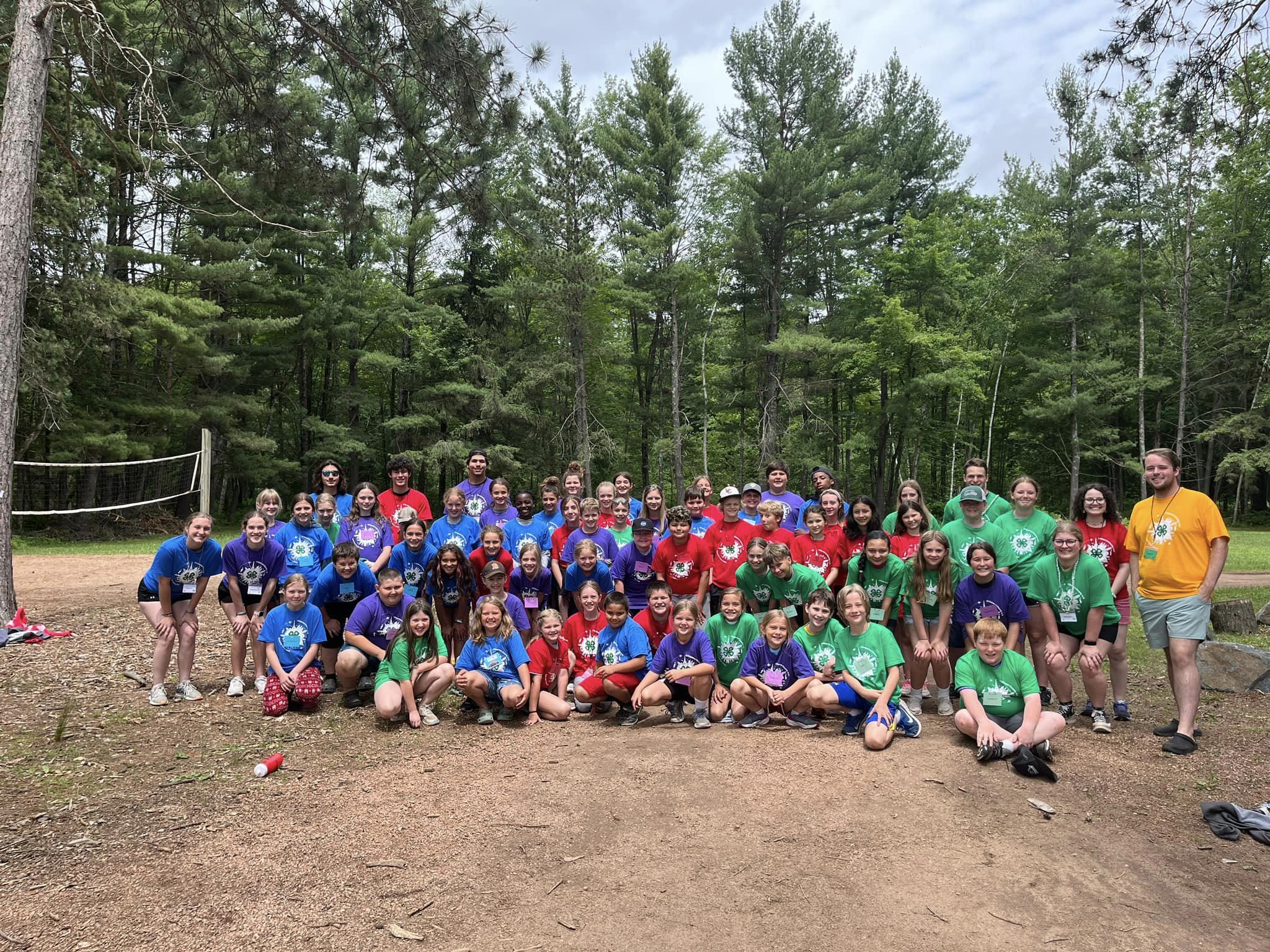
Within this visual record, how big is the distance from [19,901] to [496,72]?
282 inches

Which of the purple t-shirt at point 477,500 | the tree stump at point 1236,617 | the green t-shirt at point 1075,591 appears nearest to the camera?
the green t-shirt at point 1075,591

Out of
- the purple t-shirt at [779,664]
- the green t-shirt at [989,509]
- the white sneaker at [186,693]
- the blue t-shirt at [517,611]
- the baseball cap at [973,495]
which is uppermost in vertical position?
the baseball cap at [973,495]

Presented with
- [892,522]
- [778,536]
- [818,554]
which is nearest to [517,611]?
[778,536]

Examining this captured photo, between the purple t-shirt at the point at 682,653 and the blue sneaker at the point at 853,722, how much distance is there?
3.35 ft

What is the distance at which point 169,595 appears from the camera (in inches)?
224

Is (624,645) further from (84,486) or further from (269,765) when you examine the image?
(84,486)

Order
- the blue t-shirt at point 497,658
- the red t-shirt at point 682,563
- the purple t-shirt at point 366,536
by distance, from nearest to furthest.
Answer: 1. the blue t-shirt at point 497,658
2. the red t-shirt at point 682,563
3. the purple t-shirt at point 366,536

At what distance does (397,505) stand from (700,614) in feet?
10.9

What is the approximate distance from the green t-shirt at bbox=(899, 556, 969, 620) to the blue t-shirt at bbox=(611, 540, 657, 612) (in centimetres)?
203

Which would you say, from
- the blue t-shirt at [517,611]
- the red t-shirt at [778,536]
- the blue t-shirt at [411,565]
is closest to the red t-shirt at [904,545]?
the red t-shirt at [778,536]

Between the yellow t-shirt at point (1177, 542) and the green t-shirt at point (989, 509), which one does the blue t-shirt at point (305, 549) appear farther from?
the yellow t-shirt at point (1177, 542)

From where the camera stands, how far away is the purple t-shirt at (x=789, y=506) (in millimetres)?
6938

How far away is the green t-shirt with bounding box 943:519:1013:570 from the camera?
5664 millimetres

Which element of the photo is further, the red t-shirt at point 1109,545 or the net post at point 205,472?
the net post at point 205,472
